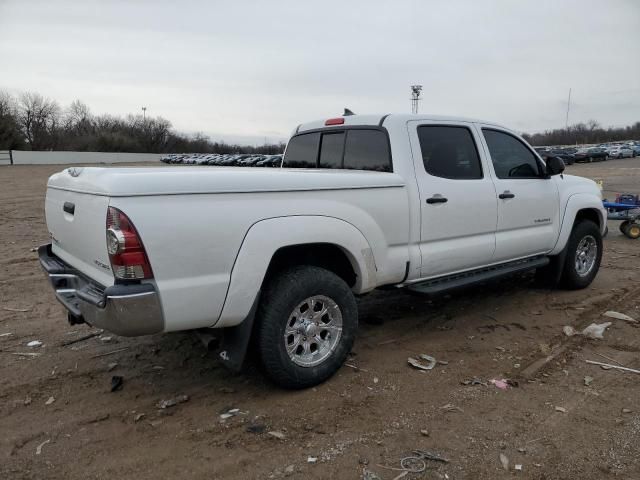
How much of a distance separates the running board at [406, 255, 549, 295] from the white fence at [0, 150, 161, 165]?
63392 mm

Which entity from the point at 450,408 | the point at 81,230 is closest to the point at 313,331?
the point at 450,408

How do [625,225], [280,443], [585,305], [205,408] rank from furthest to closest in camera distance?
[625,225]
[585,305]
[205,408]
[280,443]

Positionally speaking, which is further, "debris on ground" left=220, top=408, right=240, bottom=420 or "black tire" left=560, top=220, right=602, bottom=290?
"black tire" left=560, top=220, right=602, bottom=290

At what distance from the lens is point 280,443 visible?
9.99ft

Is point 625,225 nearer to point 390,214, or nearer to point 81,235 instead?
point 390,214

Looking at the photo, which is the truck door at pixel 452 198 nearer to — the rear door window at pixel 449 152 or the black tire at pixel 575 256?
the rear door window at pixel 449 152

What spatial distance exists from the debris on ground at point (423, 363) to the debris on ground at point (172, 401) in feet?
5.85

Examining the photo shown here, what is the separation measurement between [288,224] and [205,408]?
4.54ft

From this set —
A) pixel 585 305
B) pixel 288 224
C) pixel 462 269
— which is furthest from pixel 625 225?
pixel 288 224

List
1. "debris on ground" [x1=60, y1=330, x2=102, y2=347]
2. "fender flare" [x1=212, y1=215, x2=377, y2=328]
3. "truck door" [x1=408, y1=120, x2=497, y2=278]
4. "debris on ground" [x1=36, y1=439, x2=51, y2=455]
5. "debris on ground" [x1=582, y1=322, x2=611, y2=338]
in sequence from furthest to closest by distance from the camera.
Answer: "debris on ground" [x1=582, y1=322, x2=611, y2=338]
"debris on ground" [x1=60, y1=330, x2=102, y2=347]
"truck door" [x1=408, y1=120, x2=497, y2=278]
"fender flare" [x1=212, y1=215, x2=377, y2=328]
"debris on ground" [x1=36, y1=439, x2=51, y2=455]

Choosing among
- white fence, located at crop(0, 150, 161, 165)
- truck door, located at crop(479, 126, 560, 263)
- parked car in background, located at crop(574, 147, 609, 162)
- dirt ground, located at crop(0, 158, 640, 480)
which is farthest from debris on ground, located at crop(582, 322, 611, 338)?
white fence, located at crop(0, 150, 161, 165)

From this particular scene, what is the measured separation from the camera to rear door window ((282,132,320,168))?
202 inches

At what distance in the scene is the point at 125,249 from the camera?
2.79 metres

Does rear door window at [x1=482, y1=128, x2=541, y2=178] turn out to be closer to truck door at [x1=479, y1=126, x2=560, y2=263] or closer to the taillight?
truck door at [x1=479, y1=126, x2=560, y2=263]
